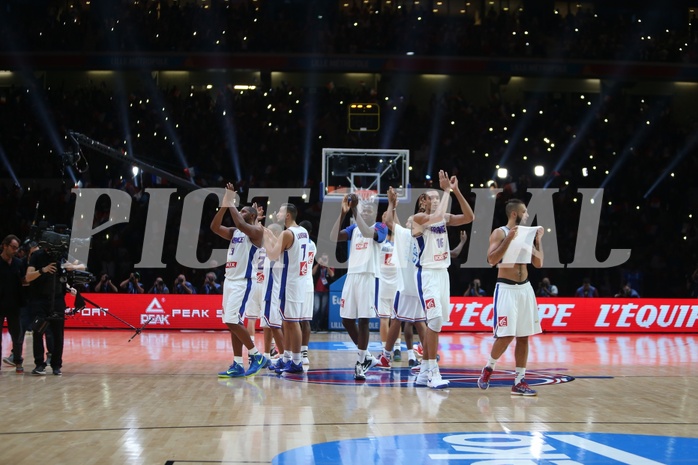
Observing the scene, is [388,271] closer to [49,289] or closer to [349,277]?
[349,277]

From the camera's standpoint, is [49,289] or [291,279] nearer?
[291,279]

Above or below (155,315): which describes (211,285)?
above

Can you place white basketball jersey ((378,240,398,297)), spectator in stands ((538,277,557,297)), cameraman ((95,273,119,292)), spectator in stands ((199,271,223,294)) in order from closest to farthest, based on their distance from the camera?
white basketball jersey ((378,240,398,297))
cameraman ((95,273,119,292))
spectator in stands ((199,271,223,294))
spectator in stands ((538,277,557,297))

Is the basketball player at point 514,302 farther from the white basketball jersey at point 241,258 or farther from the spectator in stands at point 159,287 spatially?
the spectator in stands at point 159,287

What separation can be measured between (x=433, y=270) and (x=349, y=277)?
1747 millimetres

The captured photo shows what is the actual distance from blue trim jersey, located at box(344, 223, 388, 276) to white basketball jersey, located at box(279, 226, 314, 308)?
0.75 meters

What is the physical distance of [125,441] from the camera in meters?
6.50

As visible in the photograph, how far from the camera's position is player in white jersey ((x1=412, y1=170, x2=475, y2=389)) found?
32.1ft

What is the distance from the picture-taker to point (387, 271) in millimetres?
12008

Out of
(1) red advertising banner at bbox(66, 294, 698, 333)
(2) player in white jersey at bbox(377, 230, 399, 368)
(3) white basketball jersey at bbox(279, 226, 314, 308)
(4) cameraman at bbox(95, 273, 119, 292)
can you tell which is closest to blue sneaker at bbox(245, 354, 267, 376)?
(3) white basketball jersey at bbox(279, 226, 314, 308)

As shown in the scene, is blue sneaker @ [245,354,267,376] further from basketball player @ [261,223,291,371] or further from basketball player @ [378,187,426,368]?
basketball player @ [378,187,426,368]

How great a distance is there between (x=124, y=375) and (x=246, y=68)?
18.4 meters

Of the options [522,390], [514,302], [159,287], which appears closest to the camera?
[522,390]

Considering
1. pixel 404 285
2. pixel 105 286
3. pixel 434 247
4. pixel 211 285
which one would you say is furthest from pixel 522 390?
pixel 105 286
